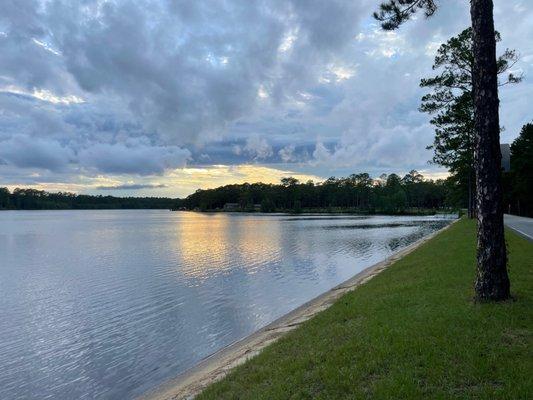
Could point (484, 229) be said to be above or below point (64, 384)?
above

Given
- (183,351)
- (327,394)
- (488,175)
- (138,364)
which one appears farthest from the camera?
(183,351)

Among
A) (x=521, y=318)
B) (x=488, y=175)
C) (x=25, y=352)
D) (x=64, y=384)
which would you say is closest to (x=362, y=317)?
(x=521, y=318)

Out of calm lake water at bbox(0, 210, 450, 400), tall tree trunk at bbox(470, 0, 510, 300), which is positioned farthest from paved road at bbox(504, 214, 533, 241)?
tall tree trunk at bbox(470, 0, 510, 300)

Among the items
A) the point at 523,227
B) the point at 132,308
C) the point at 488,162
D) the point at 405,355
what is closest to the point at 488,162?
the point at 488,162

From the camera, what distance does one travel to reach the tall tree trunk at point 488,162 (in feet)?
29.3

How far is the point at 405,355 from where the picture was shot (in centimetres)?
645

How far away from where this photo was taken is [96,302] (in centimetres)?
1927

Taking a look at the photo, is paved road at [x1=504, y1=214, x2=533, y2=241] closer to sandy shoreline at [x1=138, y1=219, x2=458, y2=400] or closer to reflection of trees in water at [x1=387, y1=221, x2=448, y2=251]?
reflection of trees in water at [x1=387, y1=221, x2=448, y2=251]

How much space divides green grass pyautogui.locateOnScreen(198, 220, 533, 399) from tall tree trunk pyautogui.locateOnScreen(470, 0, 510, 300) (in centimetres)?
59

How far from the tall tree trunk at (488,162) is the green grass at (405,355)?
23.1 inches

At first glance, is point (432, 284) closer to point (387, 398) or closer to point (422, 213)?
point (387, 398)

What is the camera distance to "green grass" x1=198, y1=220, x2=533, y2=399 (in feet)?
18.0

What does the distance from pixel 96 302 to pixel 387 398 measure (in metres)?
16.7

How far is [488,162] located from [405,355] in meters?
4.62
